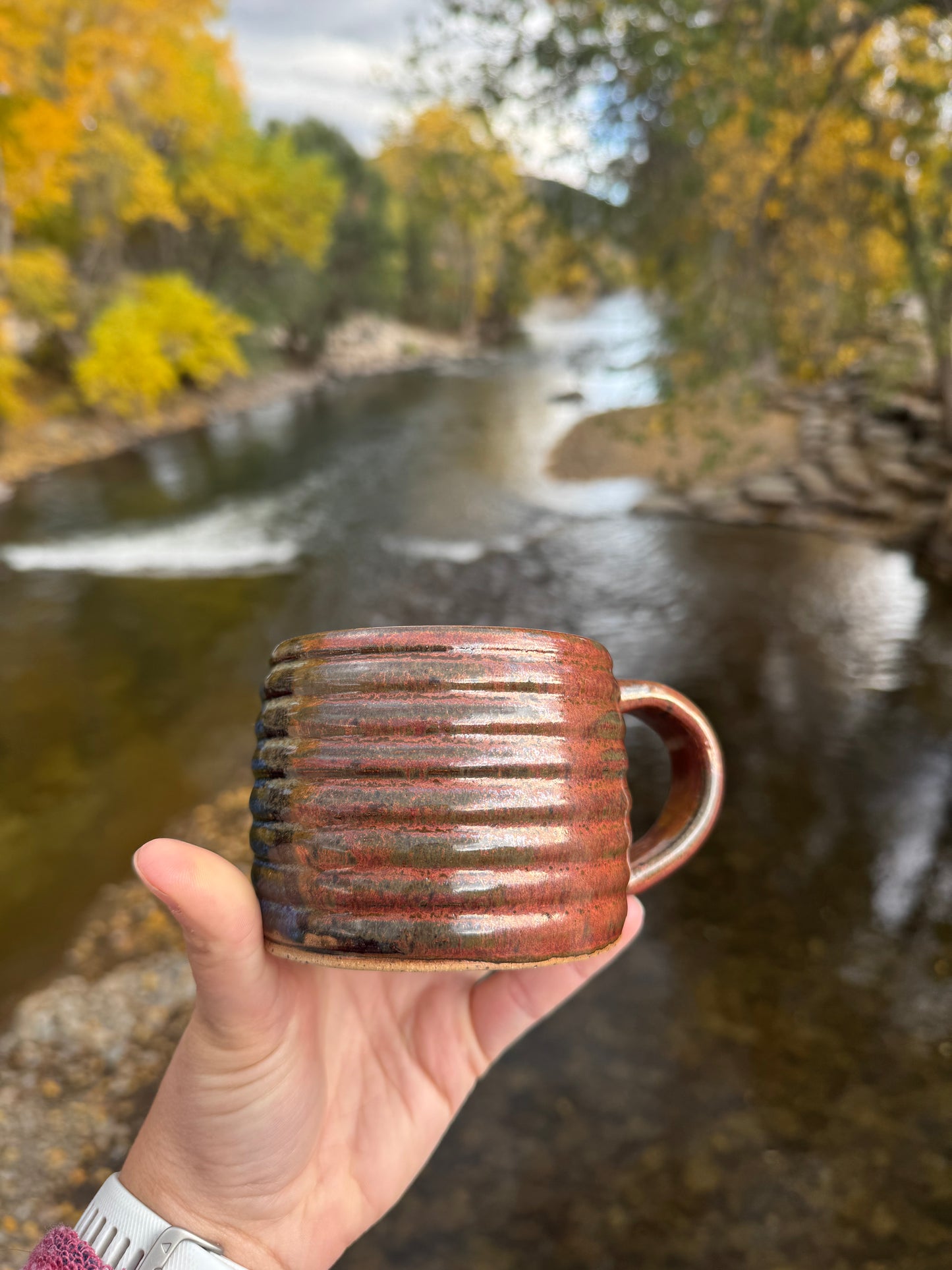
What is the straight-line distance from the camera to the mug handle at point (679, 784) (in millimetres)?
1524

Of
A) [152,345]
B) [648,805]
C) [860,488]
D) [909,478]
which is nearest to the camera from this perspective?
[648,805]

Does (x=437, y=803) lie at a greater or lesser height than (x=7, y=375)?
greater

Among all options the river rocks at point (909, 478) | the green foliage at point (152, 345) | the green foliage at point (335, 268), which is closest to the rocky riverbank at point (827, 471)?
the river rocks at point (909, 478)

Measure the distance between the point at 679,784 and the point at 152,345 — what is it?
1745 centimetres

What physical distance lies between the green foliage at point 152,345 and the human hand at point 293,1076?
16851 mm

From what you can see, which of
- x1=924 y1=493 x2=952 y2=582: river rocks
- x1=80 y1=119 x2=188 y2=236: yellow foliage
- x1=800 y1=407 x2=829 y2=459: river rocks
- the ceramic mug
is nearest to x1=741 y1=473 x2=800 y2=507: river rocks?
x1=800 y1=407 x2=829 y2=459: river rocks

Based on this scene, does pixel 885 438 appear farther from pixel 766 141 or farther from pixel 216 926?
pixel 216 926

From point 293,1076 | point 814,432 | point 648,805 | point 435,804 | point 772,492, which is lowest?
point 648,805

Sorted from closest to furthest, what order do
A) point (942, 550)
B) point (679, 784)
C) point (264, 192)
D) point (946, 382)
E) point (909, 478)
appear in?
1. point (679, 784)
2. point (942, 550)
3. point (946, 382)
4. point (909, 478)
5. point (264, 192)

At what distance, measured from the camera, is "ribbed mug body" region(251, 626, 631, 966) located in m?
1.23

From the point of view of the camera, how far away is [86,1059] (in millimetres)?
3229

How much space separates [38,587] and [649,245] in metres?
7.01

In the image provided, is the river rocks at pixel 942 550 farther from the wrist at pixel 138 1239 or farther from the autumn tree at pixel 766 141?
the wrist at pixel 138 1239

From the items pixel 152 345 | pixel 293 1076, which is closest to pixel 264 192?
pixel 152 345
